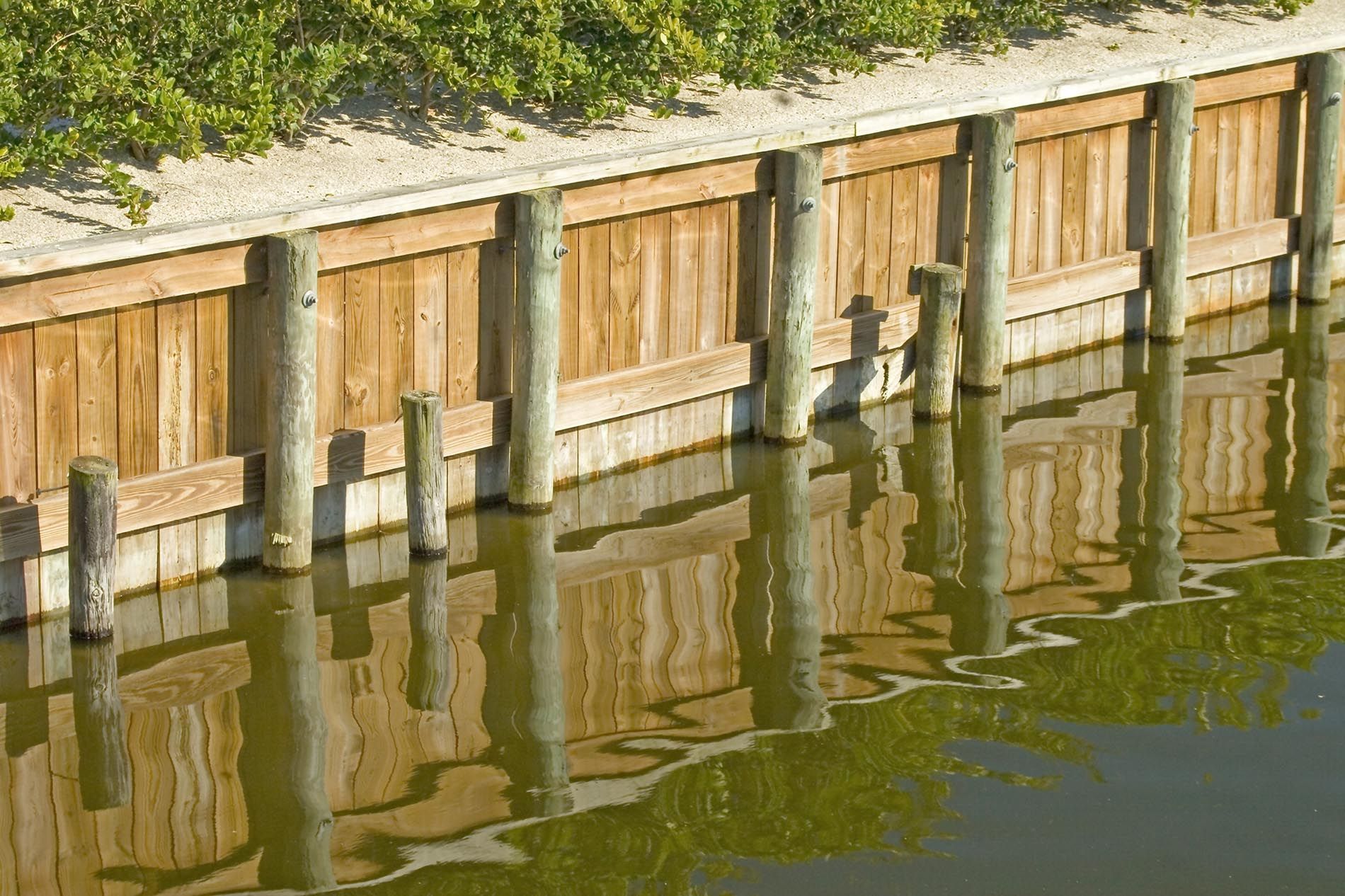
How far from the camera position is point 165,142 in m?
9.68

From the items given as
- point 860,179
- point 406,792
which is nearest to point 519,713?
point 406,792

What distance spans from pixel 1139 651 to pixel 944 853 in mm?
2124

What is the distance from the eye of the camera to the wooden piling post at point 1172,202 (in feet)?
41.9

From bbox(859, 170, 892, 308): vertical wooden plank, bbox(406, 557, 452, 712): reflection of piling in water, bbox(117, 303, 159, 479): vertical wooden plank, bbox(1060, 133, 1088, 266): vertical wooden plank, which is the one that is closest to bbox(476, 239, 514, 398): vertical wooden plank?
bbox(406, 557, 452, 712): reflection of piling in water

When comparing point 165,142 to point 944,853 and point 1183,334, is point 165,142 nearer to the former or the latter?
point 944,853

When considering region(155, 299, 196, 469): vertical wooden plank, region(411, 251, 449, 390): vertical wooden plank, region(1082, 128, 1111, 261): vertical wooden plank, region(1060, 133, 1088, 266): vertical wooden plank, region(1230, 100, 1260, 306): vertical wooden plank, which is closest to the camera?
region(155, 299, 196, 469): vertical wooden plank

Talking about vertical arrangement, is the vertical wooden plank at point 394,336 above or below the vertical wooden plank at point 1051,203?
below

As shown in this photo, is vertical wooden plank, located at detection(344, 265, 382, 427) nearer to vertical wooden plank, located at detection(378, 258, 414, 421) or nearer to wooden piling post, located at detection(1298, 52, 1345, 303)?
vertical wooden plank, located at detection(378, 258, 414, 421)

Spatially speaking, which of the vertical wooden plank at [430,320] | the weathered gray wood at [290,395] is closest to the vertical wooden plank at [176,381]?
the weathered gray wood at [290,395]

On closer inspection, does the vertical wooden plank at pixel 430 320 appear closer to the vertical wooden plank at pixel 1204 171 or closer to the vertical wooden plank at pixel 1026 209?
the vertical wooden plank at pixel 1026 209

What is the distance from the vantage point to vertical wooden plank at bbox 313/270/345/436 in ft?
31.1

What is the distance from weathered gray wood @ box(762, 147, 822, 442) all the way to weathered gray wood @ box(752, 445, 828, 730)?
30 cm

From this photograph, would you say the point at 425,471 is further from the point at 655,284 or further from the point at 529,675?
the point at 655,284

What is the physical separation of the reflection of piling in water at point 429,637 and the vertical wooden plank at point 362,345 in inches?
31.4
